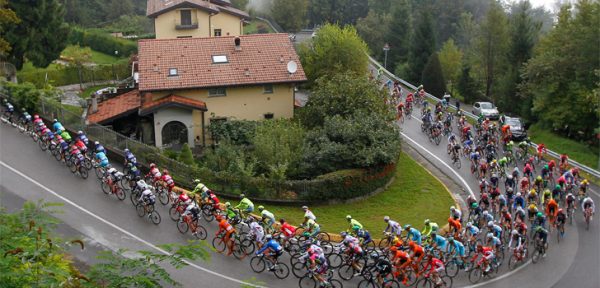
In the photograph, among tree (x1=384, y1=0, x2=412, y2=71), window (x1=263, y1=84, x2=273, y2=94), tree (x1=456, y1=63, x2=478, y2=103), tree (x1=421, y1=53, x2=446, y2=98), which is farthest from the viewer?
tree (x1=384, y1=0, x2=412, y2=71)

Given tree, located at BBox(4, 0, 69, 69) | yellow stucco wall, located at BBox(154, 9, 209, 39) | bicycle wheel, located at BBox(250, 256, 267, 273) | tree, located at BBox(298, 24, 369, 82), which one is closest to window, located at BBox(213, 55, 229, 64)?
tree, located at BBox(298, 24, 369, 82)

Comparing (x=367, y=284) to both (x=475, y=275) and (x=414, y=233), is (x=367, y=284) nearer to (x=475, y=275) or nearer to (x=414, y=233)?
(x=414, y=233)

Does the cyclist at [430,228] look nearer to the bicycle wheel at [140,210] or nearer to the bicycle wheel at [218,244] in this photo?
the bicycle wheel at [218,244]

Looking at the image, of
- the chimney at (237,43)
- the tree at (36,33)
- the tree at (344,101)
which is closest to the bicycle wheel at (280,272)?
the tree at (344,101)

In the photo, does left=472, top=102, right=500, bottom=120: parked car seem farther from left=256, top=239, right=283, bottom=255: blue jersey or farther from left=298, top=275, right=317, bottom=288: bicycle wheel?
left=256, top=239, right=283, bottom=255: blue jersey

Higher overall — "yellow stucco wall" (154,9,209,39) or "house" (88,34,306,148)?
"yellow stucco wall" (154,9,209,39)

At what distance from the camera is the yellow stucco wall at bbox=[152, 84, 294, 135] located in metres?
32.4

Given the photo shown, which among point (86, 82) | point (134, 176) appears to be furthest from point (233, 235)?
point (86, 82)

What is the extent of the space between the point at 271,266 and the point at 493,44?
39343mm

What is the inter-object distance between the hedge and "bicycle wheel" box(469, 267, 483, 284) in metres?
47.9

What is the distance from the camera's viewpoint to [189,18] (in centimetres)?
4719

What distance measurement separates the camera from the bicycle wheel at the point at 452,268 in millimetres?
20552

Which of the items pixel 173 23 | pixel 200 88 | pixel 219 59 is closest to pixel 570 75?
pixel 219 59

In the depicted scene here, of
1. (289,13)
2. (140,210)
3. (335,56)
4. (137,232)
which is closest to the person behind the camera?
(137,232)
